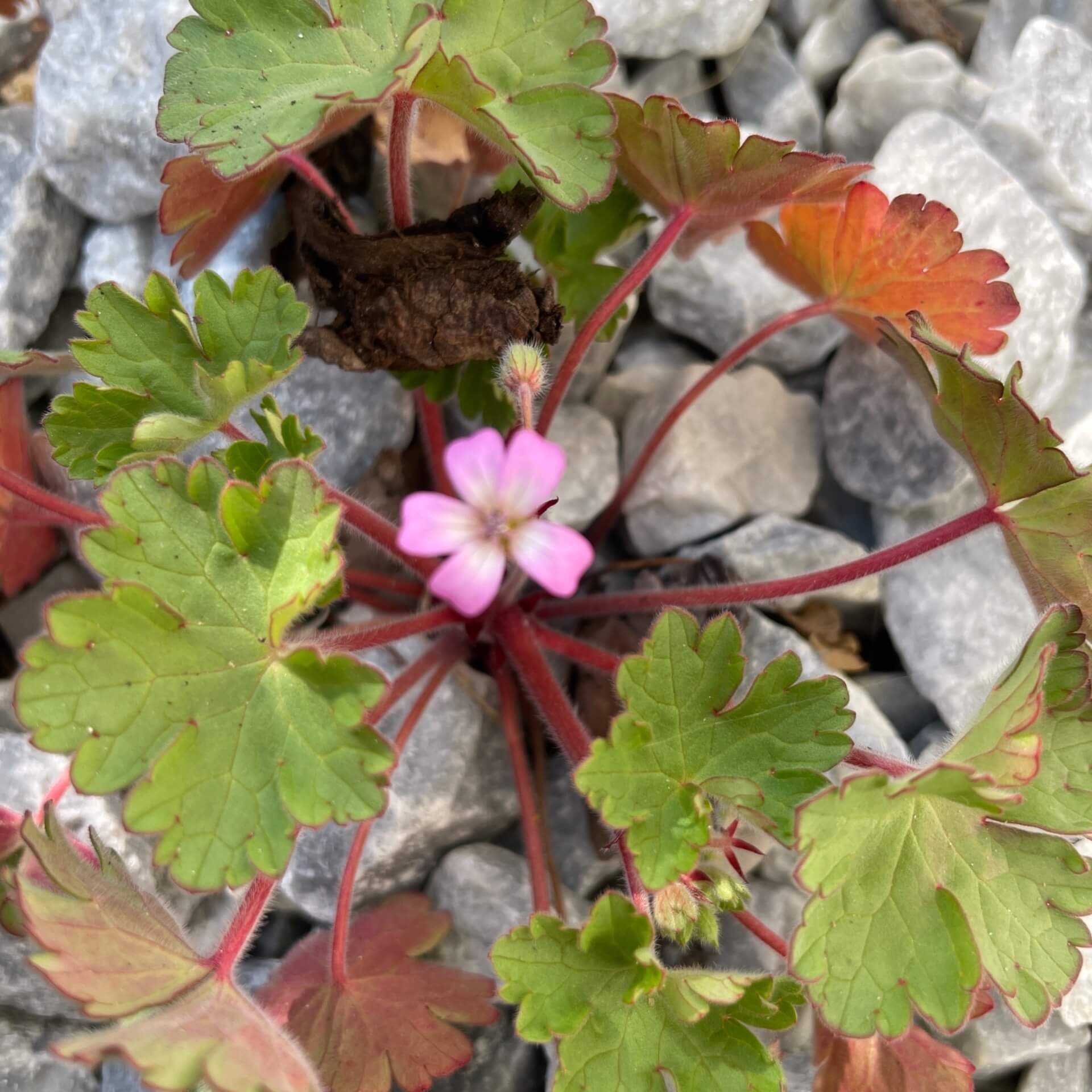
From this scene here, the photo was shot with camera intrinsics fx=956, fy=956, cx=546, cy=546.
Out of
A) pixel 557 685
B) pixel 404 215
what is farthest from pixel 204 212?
pixel 557 685

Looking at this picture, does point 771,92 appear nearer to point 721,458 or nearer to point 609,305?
point 721,458

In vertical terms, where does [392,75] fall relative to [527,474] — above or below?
above

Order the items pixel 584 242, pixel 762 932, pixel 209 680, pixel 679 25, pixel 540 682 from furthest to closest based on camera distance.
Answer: pixel 679 25 < pixel 584 242 < pixel 540 682 < pixel 762 932 < pixel 209 680

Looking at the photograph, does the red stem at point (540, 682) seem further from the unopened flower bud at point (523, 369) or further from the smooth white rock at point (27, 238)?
the smooth white rock at point (27, 238)

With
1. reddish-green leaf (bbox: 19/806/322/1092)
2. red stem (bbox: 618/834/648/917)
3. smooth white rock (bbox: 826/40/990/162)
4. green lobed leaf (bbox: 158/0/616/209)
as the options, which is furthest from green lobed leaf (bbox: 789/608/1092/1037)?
smooth white rock (bbox: 826/40/990/162)

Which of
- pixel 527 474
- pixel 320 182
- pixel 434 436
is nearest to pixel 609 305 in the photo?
pixel 434 436
